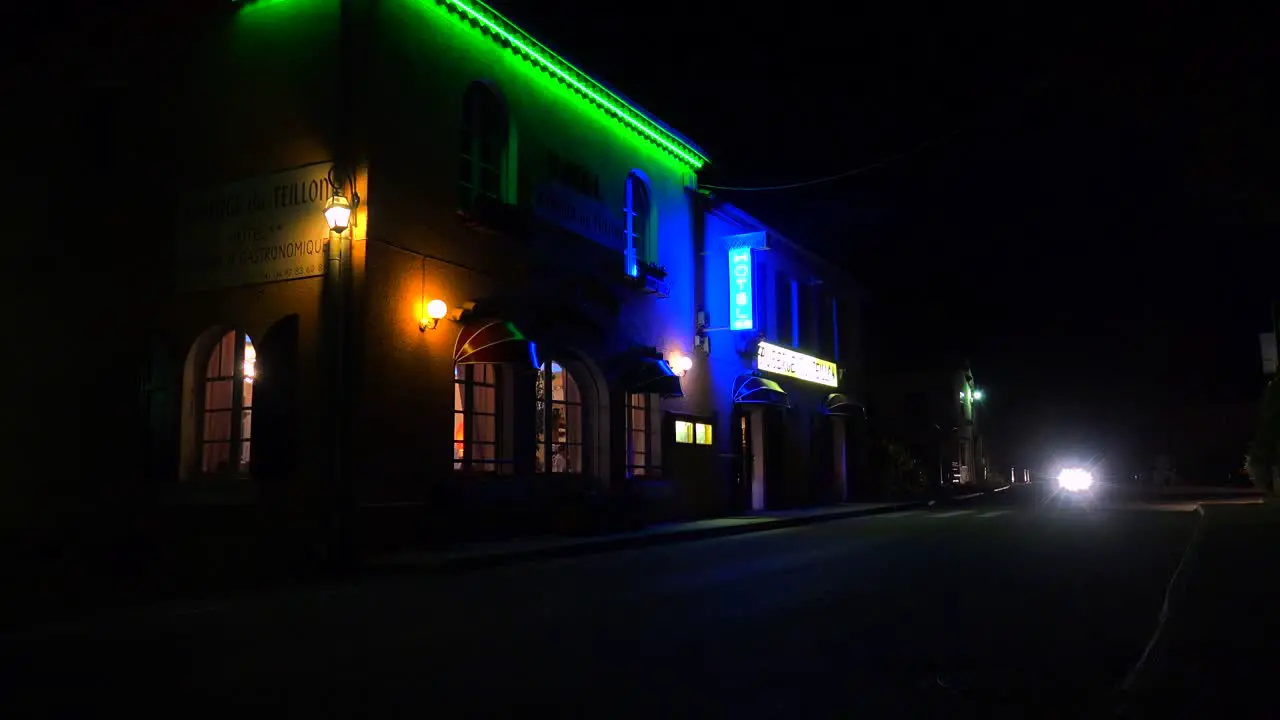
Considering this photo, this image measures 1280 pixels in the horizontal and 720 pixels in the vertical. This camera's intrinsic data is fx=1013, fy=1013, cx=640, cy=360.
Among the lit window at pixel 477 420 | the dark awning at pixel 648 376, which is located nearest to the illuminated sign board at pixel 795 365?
the dark awning at pixel 648 376

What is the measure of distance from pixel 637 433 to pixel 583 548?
570 cm

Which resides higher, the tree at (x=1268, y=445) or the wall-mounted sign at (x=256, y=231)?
the wall-mounted sign at (x=256, y=231)

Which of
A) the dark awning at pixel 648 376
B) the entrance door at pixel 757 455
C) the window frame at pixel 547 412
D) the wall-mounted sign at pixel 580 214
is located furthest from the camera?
the entrance door at pixel 757 455

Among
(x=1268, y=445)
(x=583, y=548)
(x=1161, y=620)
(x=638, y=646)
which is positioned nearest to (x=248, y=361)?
(x=583, y=548)

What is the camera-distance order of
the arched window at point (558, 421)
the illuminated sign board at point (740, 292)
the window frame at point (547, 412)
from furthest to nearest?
1. the illuminated sign board at point (740, 292)
2. the arched window at point (558, 421)
3. the window frame at point (547, 412)

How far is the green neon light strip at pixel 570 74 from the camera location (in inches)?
Answer: 640

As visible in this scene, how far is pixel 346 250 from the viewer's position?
13.5m

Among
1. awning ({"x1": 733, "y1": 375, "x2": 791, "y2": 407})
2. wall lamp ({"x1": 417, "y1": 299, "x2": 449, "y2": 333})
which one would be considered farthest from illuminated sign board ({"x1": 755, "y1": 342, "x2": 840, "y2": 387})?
wall lamp ({"x1": 417, "y1": 299, "x2": 449, "y2": 333})

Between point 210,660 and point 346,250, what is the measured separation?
24.6 ft

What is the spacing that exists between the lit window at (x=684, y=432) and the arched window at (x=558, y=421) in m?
3.33

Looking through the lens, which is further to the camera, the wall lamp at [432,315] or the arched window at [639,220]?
the arched window at [639,220]

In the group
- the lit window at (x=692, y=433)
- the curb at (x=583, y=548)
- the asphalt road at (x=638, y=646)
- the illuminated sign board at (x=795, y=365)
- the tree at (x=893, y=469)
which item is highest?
the illuminated sign board at (x=795, y=365)

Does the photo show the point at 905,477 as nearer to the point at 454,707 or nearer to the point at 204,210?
the point at 204,210

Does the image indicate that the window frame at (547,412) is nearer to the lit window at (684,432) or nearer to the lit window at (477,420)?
the lit window at (477,420)
